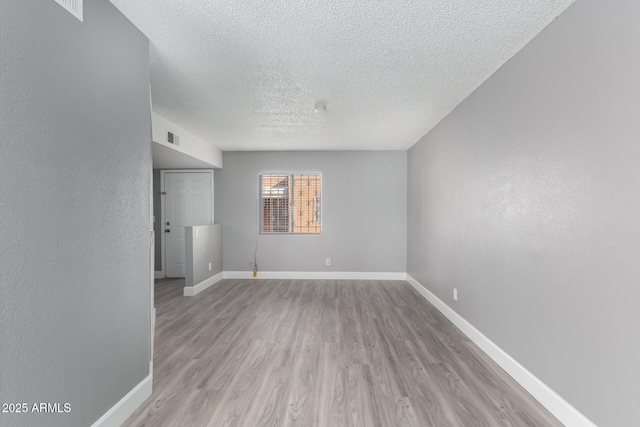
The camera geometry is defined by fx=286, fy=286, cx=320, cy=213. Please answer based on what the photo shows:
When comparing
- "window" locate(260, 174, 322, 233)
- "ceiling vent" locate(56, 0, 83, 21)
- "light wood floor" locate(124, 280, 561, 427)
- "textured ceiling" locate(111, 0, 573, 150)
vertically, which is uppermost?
"textured ceiling" locate(111, 0, 573, 150)

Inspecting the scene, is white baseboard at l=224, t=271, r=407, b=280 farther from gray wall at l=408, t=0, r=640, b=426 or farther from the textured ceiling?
the textured ceiling

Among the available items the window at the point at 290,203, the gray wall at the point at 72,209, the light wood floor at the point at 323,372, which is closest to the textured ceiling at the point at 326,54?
the gray wall at the point at 72,209

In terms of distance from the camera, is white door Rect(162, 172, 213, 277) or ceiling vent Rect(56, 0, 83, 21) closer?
ceiling vent Rect(56, 0, 83, 21)

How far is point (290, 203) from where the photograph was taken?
5.58m

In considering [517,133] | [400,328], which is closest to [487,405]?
[400,328]

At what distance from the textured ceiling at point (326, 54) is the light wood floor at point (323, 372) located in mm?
2426

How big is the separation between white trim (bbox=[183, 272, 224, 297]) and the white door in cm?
99

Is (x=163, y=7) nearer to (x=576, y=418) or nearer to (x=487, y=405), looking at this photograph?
(x=487, y=405)

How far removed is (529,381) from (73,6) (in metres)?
3.44

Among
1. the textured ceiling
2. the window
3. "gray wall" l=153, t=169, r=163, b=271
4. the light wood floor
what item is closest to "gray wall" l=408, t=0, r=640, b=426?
the textured ceiling

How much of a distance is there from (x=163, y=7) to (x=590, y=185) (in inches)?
103

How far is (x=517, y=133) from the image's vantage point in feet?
7.01

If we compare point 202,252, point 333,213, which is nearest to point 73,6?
point 202,252

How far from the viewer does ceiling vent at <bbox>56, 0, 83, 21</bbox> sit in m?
1.35
